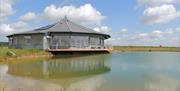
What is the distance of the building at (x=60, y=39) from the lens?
3180 centimetres

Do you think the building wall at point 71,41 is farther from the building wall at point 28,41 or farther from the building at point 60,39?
the building wall at point 28,41

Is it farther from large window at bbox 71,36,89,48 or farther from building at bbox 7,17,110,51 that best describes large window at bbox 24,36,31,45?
large window at bbox 71,36,89,48

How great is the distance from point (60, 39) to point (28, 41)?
485cm

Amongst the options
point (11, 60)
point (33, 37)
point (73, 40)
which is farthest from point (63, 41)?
point (11, 60)

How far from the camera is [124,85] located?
33.1 feet

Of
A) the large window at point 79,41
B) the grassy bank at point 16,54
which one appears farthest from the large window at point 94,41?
the grassy bank at point 16,54

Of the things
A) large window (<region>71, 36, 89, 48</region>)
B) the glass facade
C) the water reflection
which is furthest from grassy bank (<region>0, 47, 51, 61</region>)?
the water reflection

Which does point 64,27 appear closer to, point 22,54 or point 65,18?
point 65,18

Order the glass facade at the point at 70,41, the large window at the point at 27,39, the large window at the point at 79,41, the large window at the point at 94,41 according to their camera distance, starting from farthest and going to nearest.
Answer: the large window at the point at 94,41 → the large window at the point at 27,39 → the large window at the point at 79,41 → the glass facade at the point at 70,41

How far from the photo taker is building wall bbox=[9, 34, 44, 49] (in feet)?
107

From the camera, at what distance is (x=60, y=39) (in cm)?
3247

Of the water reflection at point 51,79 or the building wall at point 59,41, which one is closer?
the water reflection at point 51,79

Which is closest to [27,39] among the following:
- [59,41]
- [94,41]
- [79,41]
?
[59,41]

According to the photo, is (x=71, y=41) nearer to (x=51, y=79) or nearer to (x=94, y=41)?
(x=94, y=41)
